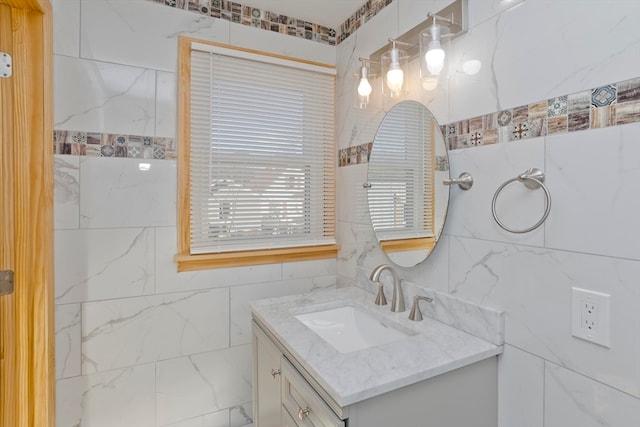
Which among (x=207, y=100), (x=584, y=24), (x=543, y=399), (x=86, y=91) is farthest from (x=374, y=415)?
(x=86, y=91)

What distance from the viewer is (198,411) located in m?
1.80

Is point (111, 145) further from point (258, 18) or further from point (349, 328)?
point (349, 328)

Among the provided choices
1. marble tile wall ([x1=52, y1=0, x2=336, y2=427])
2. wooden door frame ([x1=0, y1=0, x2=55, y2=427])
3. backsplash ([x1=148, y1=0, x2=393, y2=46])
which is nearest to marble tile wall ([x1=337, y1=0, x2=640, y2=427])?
backsplash ([x1=148, y1=0, x2=393, y2=46])

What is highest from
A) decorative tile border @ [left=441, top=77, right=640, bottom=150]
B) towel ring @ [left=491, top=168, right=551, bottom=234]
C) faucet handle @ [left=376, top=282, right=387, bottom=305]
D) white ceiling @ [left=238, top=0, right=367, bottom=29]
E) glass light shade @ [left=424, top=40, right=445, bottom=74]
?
white ceiling @ [left=238, top=0, right=367, bottom=29]

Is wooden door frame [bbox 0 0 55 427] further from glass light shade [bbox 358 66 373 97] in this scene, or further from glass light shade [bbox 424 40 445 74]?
glass light shade [bbox 424 40 445 74]

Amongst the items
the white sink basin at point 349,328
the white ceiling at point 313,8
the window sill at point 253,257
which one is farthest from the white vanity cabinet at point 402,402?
the white ceiling at point 313,8

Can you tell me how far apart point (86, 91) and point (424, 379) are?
5.89 feet

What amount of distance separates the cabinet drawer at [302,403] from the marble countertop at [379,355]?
2.3 inches

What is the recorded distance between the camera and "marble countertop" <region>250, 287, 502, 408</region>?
0.92 meters

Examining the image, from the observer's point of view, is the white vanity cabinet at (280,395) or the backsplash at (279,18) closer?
the white vanity cabinet at (280,395)

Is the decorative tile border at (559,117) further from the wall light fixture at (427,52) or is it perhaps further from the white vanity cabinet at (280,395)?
the white vanity cabinet at (280,395)

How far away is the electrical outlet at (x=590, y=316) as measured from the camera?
880 mm

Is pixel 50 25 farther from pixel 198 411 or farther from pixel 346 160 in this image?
pixel 198 411

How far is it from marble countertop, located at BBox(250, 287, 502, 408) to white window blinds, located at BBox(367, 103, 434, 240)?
39 cm
